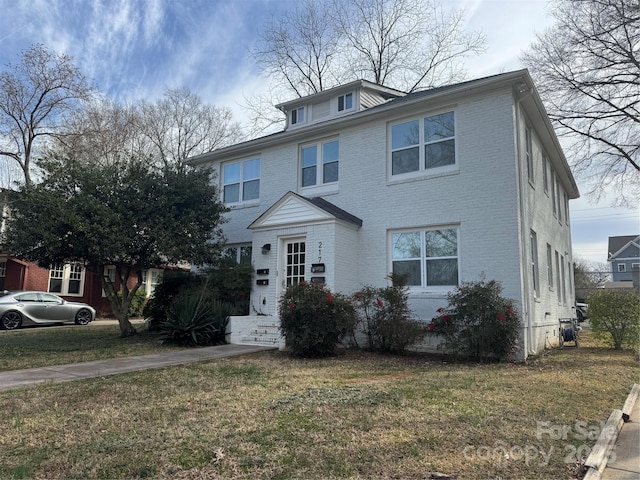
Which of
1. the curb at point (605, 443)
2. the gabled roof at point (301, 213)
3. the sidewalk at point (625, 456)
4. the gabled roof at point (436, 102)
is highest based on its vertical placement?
the gabled roof at point (436, 102)

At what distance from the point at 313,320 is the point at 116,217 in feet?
18.7

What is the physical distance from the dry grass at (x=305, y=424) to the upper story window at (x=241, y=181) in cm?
869

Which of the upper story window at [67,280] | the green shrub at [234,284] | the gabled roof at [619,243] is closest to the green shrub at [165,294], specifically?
the green shrub at [234,284]

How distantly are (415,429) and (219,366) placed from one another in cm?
467

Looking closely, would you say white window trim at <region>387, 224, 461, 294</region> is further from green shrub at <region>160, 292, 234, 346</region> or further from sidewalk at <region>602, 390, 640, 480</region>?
sidewalk at <region>602, 390, 640, 480</region>

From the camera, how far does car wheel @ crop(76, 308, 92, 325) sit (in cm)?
1847

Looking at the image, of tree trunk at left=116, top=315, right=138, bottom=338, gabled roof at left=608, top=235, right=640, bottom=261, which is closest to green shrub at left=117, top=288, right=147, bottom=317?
tree trunk at left=116, top=315, right=138, bottom=338

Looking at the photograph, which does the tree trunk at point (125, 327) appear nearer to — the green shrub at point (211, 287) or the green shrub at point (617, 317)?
the green shrub at point (211, 287)

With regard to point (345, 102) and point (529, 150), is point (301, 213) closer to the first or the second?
point (345, 102)

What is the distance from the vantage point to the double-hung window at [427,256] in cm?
1055

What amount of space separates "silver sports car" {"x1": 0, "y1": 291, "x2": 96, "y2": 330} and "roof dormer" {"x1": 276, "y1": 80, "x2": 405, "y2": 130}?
38.9 ft

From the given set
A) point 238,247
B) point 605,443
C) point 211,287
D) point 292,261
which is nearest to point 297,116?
point 238,247

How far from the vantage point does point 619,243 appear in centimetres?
5725

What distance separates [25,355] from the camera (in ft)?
30.1
